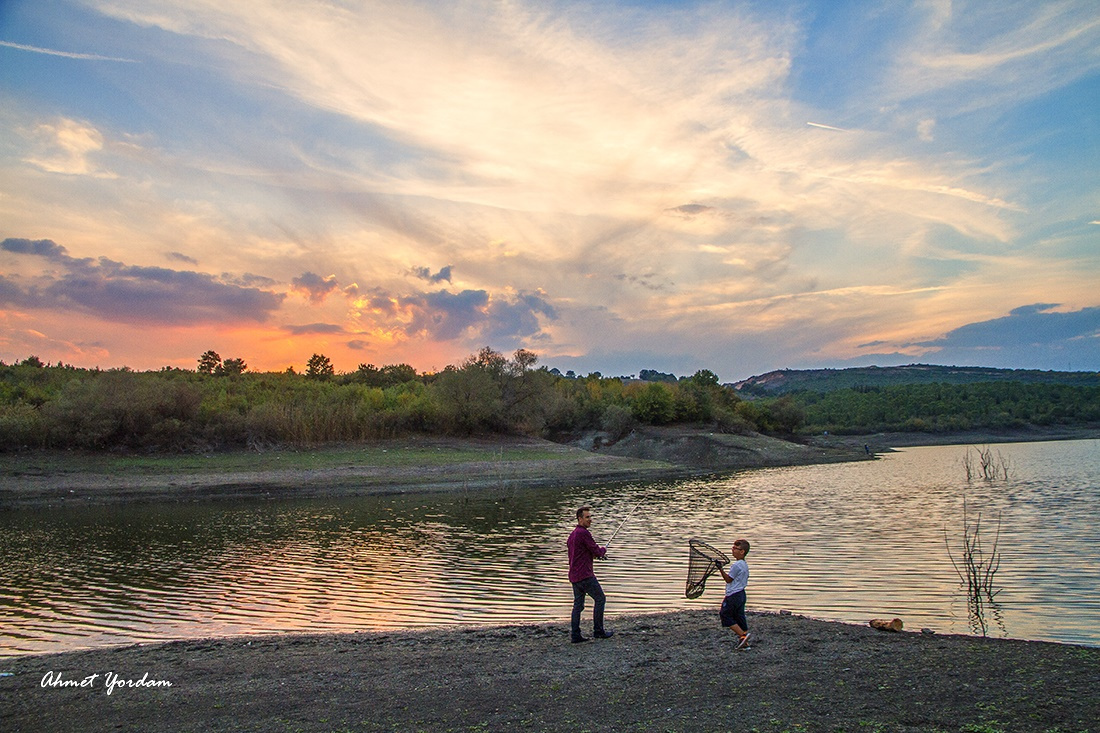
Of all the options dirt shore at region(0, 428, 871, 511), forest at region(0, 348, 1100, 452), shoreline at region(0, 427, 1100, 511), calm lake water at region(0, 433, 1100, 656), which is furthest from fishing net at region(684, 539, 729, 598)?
forest at region(0, 348, 1100, 452)

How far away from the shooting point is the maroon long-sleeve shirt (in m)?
10.8

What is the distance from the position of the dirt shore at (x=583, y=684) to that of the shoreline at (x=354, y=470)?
31.7 m

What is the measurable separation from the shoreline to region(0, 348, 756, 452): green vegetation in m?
2.12

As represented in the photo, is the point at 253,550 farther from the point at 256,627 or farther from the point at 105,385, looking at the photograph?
the point at 105,385

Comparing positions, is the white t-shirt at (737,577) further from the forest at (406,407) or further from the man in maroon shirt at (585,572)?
the forest at (406,407)

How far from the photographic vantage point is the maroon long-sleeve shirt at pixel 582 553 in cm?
1082

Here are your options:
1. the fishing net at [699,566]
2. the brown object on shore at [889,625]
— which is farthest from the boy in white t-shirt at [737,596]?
the brown object on shore at [889,625]

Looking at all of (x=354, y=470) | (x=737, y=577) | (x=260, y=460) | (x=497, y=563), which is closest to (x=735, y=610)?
(x=737, y=577)

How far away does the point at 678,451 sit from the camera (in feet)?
232

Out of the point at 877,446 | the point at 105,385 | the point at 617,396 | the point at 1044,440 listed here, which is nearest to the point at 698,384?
the point at 617,396

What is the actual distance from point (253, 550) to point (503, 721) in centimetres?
1801

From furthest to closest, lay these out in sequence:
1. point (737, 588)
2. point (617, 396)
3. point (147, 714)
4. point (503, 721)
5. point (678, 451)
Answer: point (617, 396), point (678, 451), point (737, 588), point (147, 714), point (503, 721)

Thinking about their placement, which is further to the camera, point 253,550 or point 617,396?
Answer: point 617,396

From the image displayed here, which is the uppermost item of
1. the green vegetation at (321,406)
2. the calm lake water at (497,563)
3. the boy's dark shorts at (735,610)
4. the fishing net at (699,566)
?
the green vegetation at (321,406)
